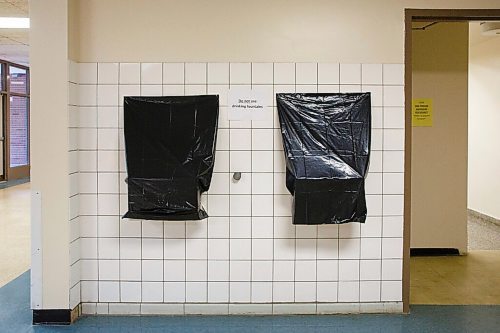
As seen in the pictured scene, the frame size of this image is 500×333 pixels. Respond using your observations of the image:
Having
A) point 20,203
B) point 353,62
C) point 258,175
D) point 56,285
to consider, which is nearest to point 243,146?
point 258,175

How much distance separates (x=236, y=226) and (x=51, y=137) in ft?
4.79

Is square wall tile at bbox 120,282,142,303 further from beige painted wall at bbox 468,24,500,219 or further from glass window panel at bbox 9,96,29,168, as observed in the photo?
glass window panel at bbox 9,96,29,168

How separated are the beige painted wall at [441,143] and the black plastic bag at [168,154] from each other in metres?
3.12

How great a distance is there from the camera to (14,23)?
28.0 feet

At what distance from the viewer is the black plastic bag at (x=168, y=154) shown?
4.12 m

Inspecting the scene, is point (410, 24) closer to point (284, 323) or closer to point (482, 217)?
point (284, 323)

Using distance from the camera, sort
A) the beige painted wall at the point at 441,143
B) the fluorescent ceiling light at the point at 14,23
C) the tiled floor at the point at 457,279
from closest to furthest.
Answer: the tiled floor at the point at 457,279 < the beige painted wall at the point at 441,143 < the fluorescent ceiling light at the point at 14,23

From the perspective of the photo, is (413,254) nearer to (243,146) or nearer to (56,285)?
(243,146)

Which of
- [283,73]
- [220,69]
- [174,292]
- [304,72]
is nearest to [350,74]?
[304,72]

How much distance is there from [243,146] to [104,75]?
44.9 inches

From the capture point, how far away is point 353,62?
435 centimetres

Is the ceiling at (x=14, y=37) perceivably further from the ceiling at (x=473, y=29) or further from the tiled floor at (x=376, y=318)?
the ceiling at (x=473, y=29)

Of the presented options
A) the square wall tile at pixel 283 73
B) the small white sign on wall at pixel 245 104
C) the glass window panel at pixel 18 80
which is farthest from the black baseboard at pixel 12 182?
the square wall tile at pixel 283 73

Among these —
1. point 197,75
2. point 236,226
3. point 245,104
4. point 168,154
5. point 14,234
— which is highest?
point 197,75
